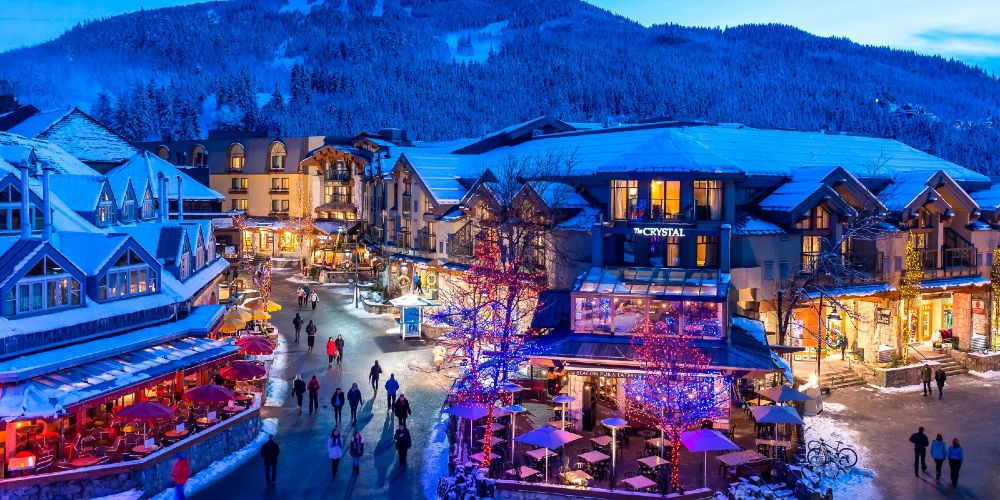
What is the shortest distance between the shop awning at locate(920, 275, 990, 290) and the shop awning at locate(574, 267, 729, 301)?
15999 millimetres

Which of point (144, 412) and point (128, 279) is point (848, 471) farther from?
point (128, 279)

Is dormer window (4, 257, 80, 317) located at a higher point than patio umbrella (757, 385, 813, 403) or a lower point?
higher

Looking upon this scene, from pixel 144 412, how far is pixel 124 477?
192cm

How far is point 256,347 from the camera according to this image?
34.2m

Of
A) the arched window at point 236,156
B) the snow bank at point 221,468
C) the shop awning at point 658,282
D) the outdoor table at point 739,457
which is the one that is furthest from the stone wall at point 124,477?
the arched window at point 236,156

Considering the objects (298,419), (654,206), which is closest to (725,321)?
(654,206)

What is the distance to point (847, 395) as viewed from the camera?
36594 mm

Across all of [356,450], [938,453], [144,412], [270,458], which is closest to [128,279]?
[144,412]

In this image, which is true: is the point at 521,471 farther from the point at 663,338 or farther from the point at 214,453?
the point at 214,453

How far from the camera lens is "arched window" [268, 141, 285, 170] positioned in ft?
299

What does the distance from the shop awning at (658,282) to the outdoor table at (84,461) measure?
17.4 m

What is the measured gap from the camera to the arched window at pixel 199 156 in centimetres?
9238

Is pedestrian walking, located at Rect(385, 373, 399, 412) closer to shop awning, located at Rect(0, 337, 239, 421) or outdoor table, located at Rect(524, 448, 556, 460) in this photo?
shop awning, located at Rect(0, 337, 239, 421)

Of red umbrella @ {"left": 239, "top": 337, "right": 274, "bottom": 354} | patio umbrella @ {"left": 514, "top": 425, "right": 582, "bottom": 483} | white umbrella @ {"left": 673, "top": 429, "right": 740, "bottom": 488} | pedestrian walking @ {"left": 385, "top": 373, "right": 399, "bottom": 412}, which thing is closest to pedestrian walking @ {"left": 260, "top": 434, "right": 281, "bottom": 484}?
patio umbrella @ {"left": 514, "top": 425, "right": 582, "bottom": 483}
